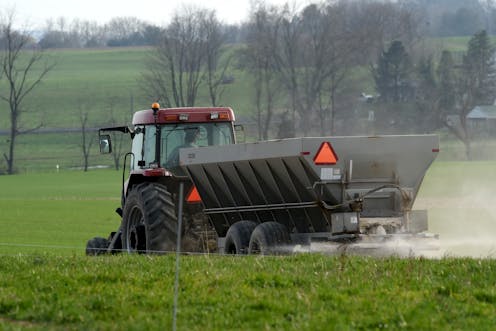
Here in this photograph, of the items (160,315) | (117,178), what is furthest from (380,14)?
(160,315)

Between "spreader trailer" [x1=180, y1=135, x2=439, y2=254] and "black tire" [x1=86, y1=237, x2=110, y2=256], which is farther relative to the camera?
"black tire" [x1=86, y1=237, x2=110, y2=256]

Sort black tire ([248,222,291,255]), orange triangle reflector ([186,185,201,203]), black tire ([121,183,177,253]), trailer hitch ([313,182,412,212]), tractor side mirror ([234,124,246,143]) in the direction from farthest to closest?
tractor side mirror ([234,124,246,143]), orange triangle reflector ([186,185,201,203]), black tire ([121,183,177,253]), black tire ([248,222,291,255]), trailer hitch ([313,182,412,212])

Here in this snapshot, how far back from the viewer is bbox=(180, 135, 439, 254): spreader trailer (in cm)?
1491

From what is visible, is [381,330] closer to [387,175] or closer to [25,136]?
[387,175]

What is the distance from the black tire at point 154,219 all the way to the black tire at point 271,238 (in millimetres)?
1317

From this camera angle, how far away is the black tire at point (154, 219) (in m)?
15.9

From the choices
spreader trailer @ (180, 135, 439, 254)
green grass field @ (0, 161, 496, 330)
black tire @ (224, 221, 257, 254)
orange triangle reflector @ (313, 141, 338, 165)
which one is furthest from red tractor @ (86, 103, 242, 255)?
orange triangle reflector @ (313, 141, 338, 165)

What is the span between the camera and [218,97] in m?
110

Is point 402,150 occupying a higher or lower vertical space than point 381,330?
higher

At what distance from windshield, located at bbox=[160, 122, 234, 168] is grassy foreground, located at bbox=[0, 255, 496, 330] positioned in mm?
5250

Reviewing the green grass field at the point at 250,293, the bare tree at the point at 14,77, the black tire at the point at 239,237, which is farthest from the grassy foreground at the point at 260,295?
the bare tree at the point at 14,77

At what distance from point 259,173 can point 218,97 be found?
3692 inches

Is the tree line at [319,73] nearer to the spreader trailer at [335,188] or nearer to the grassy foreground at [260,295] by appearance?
the spreader trailer at [335,188]

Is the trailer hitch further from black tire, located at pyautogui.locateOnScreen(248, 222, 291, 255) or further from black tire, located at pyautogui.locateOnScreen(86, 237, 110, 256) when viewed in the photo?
black tire, located at pyautogui.locateOnScreen(86, 237, 110, 256)
